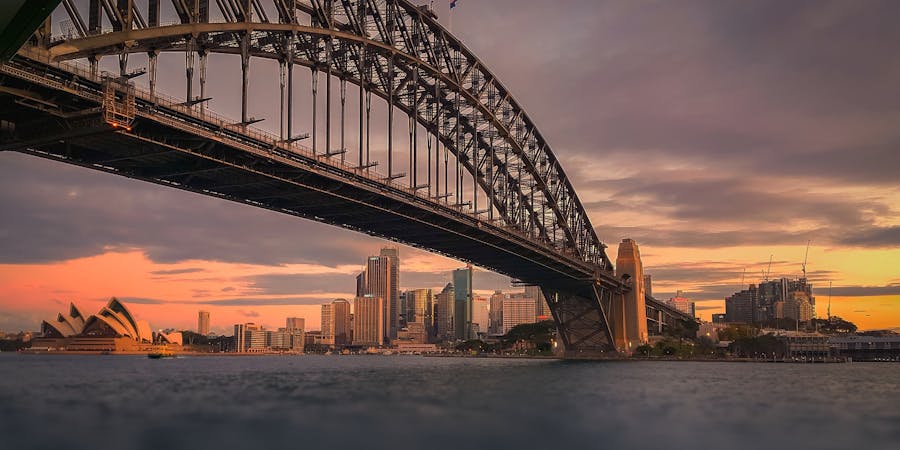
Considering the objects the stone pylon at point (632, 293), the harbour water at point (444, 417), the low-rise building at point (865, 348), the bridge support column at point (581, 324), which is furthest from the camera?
the low-rise building at point (865, 348)

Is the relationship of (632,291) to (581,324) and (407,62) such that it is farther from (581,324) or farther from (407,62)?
(407,62)

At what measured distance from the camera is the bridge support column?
430 ft

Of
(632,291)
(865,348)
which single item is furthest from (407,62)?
(865,348)

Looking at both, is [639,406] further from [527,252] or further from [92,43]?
[527,252]

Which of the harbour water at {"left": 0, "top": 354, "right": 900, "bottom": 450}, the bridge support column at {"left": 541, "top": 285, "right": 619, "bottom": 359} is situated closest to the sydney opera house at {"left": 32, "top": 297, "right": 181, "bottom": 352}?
the bridge support column at {"left": 541, "top": 285, "right": 619, "bottom": 359}

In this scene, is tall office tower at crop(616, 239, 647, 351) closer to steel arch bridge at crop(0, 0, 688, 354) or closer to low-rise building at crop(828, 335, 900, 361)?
steel arch bridge at crop(0, 0, 688, 354)

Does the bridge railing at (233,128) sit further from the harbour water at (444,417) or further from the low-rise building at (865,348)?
the low-rise building at (865,348)

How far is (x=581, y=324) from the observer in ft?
446

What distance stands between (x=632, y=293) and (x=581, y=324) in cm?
962

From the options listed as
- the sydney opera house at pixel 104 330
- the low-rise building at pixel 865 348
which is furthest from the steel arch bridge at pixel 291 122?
the sydney opera house at pixel 104 330

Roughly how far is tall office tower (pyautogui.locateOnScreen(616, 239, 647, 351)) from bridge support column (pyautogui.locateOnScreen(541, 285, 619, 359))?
13.2 ft

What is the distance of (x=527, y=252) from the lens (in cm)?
9806

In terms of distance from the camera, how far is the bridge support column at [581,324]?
131 metres

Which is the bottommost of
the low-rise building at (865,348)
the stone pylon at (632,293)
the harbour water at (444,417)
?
the low-rise building at (865,348)
